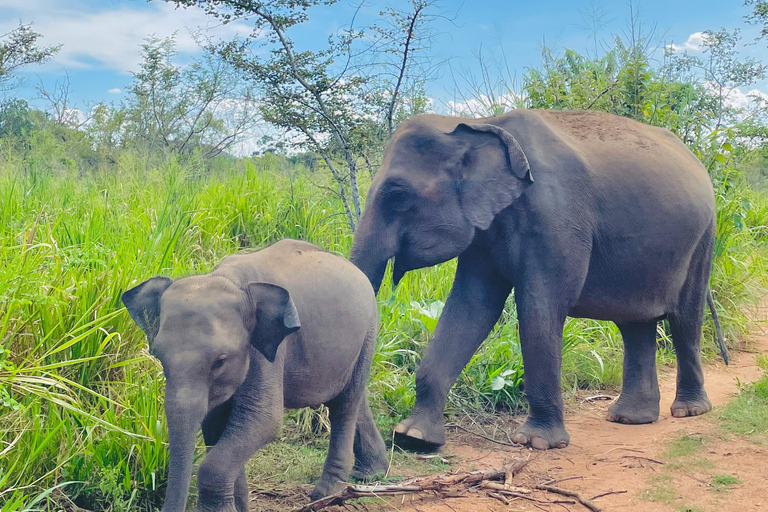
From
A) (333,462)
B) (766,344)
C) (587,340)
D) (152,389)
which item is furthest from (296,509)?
(766,344)

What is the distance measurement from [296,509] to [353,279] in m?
1.10

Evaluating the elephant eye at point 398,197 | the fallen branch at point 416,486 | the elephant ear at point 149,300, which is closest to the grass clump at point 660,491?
the fallen branch at point 416,486

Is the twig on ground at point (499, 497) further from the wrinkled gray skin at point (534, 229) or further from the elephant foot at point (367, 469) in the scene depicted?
the wrinkled gray skin at point (534, 229)

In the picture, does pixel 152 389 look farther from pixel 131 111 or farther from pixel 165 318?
pixel 131 111

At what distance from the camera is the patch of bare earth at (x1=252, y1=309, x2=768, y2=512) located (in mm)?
4047

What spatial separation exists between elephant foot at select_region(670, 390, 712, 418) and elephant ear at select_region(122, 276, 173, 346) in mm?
4360

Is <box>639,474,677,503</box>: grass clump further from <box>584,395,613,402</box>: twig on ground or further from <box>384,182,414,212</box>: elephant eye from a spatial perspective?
<box>384,182,414,212</box>: elephant eye

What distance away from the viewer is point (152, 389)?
381 centimetres

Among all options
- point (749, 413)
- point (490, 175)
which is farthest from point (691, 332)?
point (490, 175)

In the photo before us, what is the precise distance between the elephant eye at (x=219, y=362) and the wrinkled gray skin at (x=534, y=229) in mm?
1970

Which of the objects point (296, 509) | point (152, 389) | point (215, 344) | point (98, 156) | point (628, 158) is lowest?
point (296, 509)

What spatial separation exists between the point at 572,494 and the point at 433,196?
1.91 meters

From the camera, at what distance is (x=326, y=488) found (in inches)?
146

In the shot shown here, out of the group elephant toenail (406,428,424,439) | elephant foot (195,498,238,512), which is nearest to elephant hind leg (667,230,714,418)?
elephant toenail (406,428,424,439)
